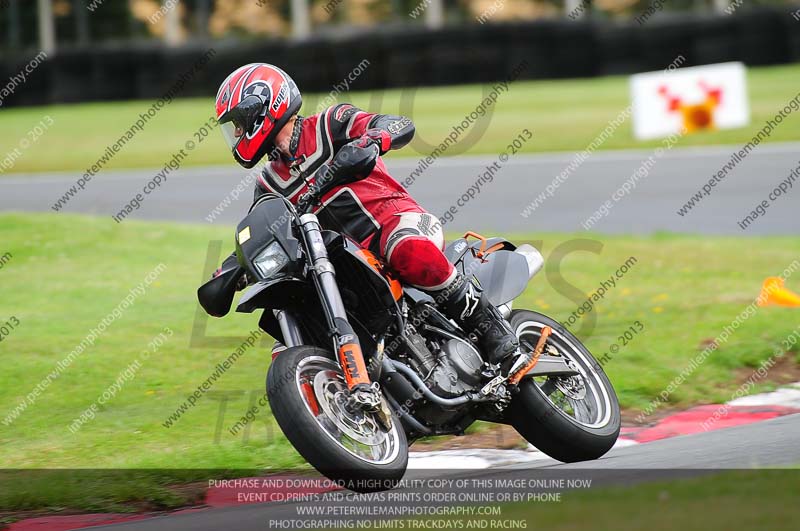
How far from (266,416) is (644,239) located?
6.64m

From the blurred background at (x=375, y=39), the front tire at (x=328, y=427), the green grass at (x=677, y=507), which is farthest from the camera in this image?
the blurred background at (x=375, y=39)

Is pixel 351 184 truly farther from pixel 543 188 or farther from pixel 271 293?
pixel 543 188

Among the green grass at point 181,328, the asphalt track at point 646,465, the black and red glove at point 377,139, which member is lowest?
the green grass at point 181,328

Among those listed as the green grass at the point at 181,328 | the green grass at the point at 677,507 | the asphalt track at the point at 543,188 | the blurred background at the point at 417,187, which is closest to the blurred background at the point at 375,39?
the blurred background at the point at 417,187

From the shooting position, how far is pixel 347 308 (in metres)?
5.27

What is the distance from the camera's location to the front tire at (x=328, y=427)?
4.58 meters

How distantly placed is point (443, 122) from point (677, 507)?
20490mm

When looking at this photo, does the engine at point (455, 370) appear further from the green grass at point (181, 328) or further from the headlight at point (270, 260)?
the green grass at point (181, 328)

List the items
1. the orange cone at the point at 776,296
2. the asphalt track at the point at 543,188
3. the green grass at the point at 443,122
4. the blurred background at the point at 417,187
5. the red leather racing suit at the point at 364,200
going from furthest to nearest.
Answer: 1. the green grass at the point at 443,122
2. the asphalt track at the point at 543,188
3. the orange cone at the point at 776,296
4. the blurred background at the point at 417,187
5. the red leather racing suit at the point at 364,200

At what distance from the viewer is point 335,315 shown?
489 centimetres

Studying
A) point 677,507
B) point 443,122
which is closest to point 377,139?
point 677,507

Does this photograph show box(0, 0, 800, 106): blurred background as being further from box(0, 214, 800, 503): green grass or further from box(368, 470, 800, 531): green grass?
box(368, 470, 800, 531): green grass

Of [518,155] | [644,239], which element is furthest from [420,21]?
[644,239]

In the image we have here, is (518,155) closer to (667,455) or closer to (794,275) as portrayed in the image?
(794,275)
